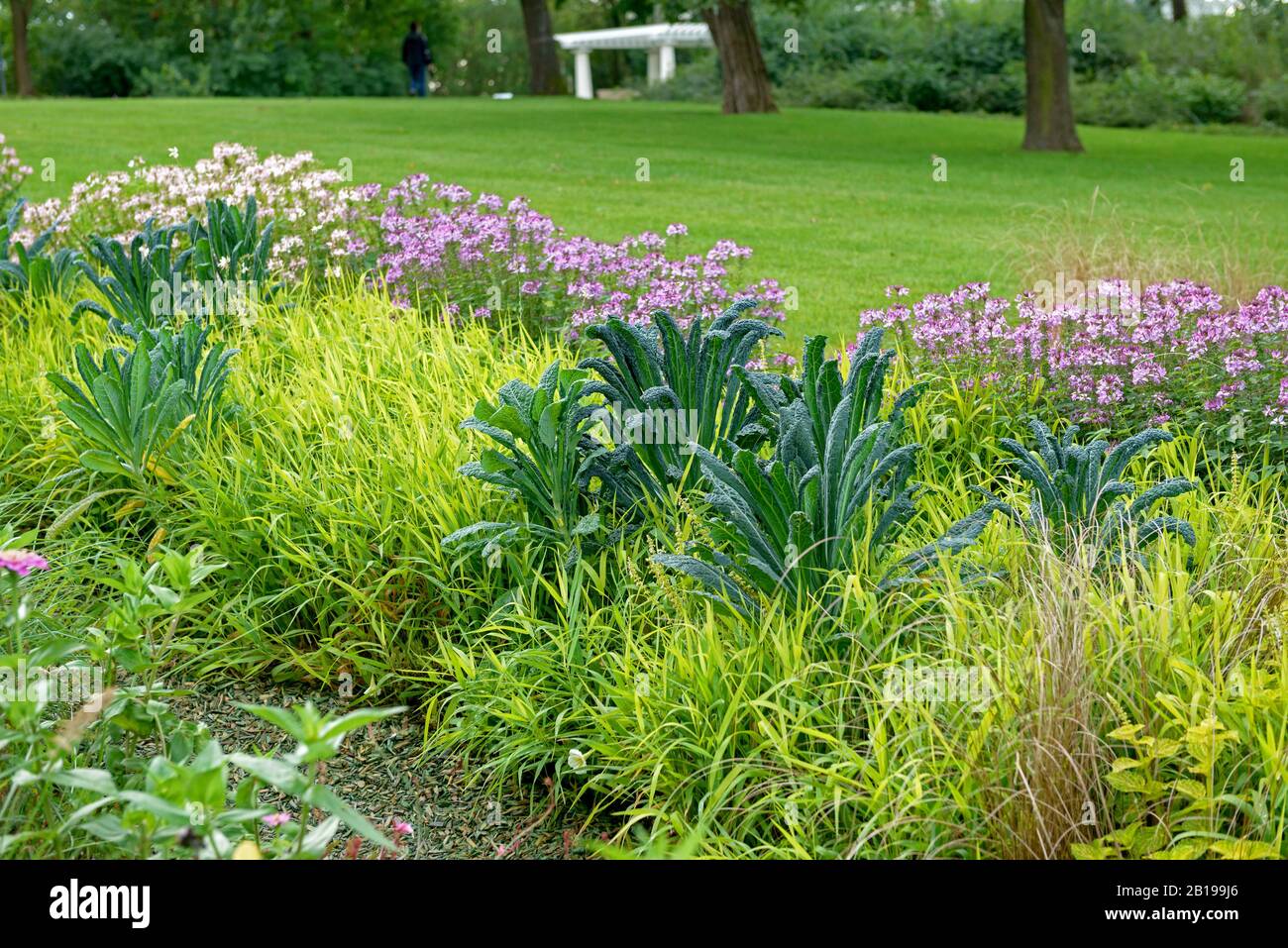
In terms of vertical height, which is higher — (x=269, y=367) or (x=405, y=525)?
(x=269, y=367)

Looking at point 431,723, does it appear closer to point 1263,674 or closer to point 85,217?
point 1263,674

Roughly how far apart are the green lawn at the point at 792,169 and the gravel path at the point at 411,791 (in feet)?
15.2

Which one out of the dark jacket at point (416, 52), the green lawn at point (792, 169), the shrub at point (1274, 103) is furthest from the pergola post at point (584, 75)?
the shrub at point (1274, 103)

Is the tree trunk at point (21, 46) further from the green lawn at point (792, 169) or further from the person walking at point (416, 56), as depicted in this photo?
the person walking at point (416, 56)

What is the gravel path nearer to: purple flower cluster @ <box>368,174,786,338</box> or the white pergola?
purple flower cluster @ <box>368,174,786,338</box>

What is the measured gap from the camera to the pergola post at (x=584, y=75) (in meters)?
44.4

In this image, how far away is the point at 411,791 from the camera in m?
3.51

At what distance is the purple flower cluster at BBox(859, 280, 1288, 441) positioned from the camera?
16.3 feet

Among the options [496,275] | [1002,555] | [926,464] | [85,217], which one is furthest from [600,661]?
[85,217]

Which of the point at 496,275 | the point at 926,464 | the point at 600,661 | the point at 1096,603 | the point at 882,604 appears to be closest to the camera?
the point at 1096,603

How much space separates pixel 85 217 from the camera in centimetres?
905

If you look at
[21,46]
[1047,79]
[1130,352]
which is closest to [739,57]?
[1047,79]
